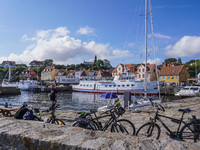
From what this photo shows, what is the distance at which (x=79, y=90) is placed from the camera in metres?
54.0

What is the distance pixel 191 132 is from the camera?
175 inches

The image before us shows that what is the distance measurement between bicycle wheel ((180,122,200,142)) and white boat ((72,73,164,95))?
36.0 m

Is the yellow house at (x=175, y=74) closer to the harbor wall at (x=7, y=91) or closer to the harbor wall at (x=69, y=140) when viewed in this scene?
the harbor wall at (x=7, y=91)

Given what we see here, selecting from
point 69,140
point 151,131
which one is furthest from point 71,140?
point 151,131

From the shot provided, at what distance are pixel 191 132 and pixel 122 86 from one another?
40044mm

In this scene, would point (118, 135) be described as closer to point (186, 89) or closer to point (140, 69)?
point (186, 89)

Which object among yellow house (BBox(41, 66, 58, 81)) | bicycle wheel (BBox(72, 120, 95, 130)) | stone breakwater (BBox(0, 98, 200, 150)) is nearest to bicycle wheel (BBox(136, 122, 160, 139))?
bicycle wheel (BBox(72, 120, 95, 130))

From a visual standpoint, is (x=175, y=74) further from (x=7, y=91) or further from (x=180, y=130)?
(x=180, y=130)

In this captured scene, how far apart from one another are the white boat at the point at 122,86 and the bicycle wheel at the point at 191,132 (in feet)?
118

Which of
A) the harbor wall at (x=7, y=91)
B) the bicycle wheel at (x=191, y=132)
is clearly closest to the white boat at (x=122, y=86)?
the harbor wall at (x=7, y=91)

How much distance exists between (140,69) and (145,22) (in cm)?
4377

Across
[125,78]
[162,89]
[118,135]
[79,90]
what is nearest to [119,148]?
[118,135]

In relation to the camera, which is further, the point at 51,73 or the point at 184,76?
the point at 51,73

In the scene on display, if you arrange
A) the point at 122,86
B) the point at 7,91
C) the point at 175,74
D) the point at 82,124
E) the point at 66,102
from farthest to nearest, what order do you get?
the point at 175,74 → the point at 122,86 → the point at 7,91 → the point at 66,102 → the point at 82,124
